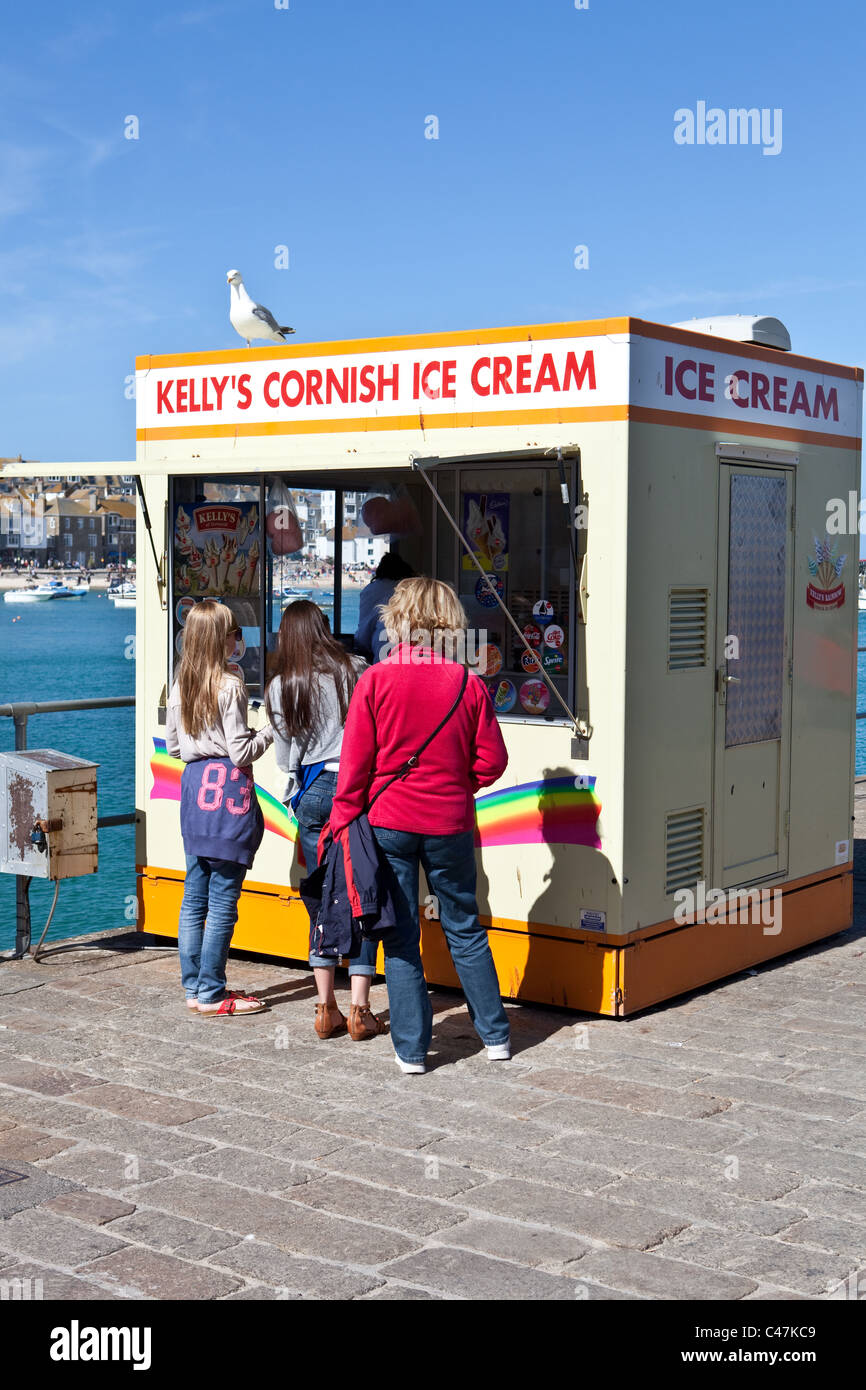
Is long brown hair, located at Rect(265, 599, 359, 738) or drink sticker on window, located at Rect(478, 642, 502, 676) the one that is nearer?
long brown hair, located at Rect(265, 599, 359, 738)

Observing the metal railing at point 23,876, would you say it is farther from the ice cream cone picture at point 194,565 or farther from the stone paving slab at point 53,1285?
the stone paving slab at point 53,1285

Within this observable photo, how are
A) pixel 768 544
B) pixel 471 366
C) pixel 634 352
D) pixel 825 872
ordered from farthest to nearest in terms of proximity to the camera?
pixel 825 872
pixel 768 544
pixel 471 366
pixel 634 352

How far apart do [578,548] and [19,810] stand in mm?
2965

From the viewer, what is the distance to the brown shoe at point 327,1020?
6.09m

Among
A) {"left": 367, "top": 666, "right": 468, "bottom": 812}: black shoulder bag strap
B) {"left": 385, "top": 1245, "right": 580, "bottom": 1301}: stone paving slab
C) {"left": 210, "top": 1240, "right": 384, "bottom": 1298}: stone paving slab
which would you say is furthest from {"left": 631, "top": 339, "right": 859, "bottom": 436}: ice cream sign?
{"left": 210, "top": 1240, "right": 384, "bottom": 1298}: stone paving slab

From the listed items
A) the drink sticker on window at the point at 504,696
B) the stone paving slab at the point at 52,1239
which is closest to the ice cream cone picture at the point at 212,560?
the drink sticker on window at the point at 504,696

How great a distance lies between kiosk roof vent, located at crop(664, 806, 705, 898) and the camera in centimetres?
657

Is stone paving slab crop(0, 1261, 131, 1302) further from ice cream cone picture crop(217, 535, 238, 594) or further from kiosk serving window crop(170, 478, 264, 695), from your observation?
ice cream cone picture crop(217, 535, 238, 594)

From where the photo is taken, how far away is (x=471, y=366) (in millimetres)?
6523

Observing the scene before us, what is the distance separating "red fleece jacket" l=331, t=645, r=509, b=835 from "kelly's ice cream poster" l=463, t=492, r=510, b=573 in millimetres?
1434

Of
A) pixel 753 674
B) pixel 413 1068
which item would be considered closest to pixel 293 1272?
pixel 413 1068

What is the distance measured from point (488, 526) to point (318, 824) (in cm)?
170
